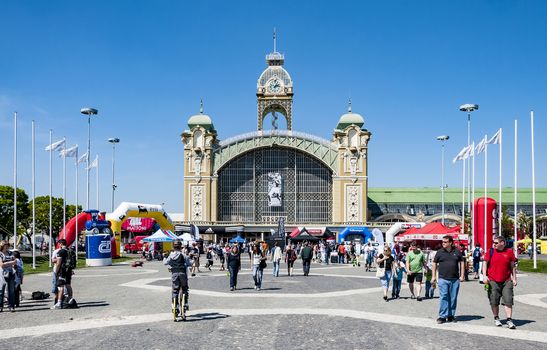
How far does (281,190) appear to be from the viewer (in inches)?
3775

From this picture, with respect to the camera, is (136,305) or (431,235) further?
(431,235)

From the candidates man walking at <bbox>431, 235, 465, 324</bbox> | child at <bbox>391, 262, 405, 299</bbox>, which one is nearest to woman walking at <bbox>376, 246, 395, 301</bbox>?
child at <bbox>391, 262, 405, 299</bbox>

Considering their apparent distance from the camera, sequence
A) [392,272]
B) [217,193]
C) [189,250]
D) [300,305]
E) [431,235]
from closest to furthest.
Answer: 1. [300,305]
2. [392,272]
3. [189,250]
4. [431,235]
5. [217,193]

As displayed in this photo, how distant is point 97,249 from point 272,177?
58958 mm

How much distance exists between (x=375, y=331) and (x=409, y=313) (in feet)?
10.5

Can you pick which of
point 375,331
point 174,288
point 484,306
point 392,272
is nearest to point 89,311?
point 174,288

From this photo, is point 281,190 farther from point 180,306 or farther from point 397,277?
point 180,306

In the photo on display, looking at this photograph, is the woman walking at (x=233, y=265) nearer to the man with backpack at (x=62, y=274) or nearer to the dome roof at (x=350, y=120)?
the man with backpack at (x=62, y=274)

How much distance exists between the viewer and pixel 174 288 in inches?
553

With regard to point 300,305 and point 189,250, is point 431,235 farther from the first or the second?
point 300,305

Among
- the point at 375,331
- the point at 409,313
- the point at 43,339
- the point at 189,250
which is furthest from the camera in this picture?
the point at 189,250

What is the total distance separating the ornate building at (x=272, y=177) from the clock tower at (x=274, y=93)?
27.9 feet

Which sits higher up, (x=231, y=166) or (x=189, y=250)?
(x=231, y=166)

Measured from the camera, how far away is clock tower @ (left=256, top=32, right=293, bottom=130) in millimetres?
105000
